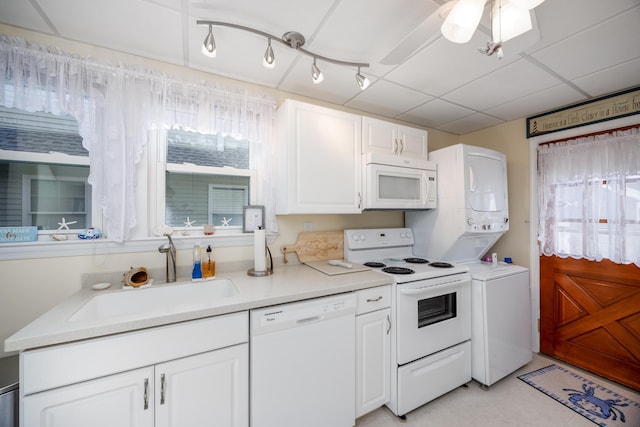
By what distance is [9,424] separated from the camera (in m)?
1.03

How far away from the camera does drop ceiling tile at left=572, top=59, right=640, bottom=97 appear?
177cm

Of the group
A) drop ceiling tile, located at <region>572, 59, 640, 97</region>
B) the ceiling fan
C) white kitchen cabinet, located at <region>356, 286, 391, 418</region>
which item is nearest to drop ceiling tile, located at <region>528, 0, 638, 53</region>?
the ceiling fan

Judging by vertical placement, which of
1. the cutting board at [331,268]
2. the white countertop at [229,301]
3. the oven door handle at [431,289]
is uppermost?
the cutting board at [331,268]

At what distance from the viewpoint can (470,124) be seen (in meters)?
2.92

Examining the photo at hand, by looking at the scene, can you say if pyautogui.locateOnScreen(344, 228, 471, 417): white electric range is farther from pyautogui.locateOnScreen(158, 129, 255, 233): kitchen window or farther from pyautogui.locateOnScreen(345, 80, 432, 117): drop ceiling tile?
pyautogui.locateOnScreen(345, 80, 432, 117): drop ceiling tile

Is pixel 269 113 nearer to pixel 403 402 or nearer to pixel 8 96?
pixel 8 96

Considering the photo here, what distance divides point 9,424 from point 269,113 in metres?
2.13

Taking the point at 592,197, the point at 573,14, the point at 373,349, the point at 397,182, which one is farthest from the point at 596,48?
the point at 373,349

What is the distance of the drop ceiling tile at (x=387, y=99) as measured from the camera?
6.90ft

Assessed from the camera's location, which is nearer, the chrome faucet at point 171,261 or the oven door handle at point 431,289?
the chrome faucet at point 171,261

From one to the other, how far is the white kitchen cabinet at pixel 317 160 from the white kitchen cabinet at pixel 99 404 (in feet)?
4.02

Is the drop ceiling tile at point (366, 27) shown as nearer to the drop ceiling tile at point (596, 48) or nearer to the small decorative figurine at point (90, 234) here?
the drop ceiling tile at point (596, 48)

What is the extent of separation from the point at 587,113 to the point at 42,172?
4.16 meters

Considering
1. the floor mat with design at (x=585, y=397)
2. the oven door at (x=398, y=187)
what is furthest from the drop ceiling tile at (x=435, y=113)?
the floor mat with design at (x=585, y=397)
